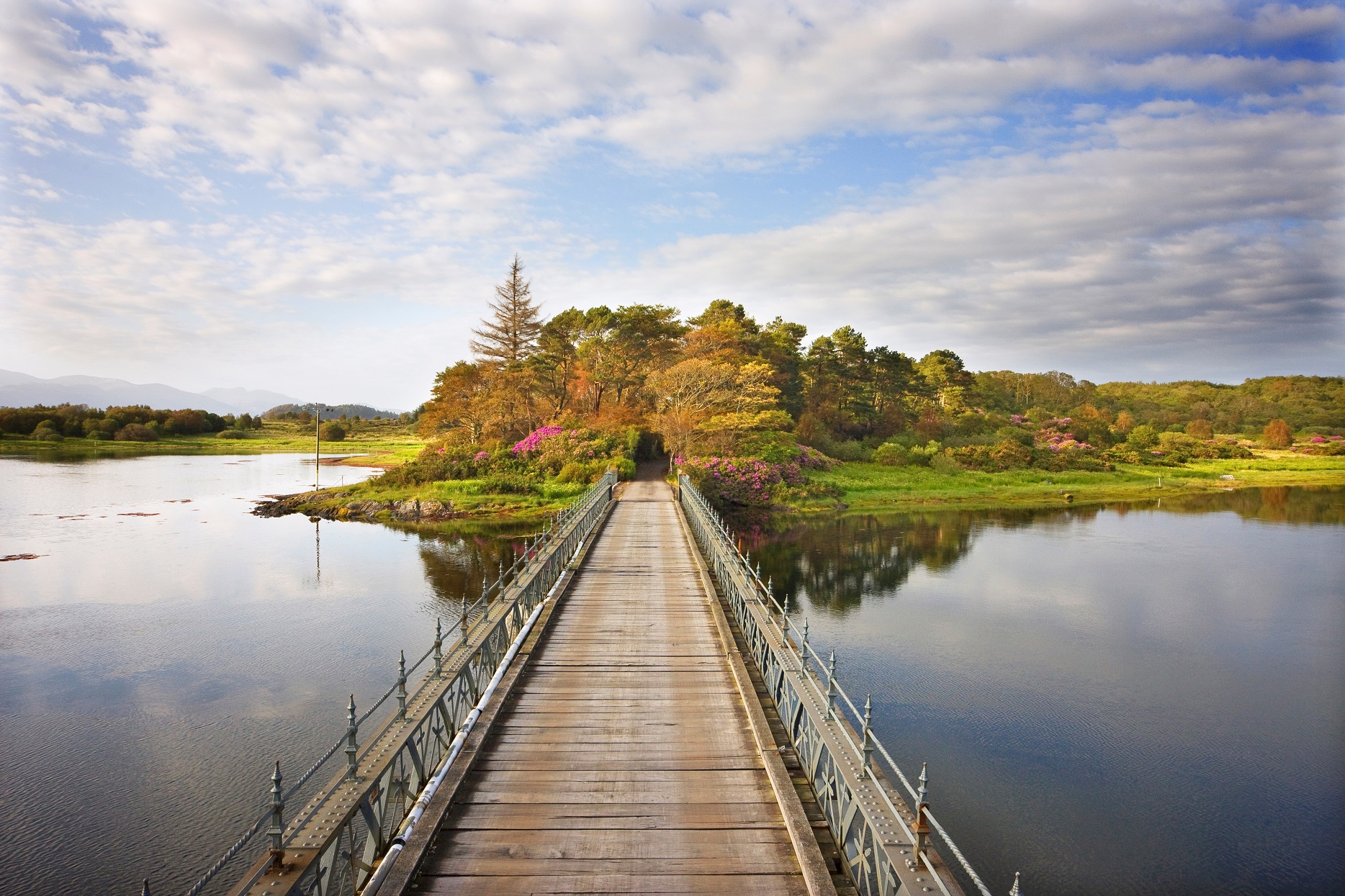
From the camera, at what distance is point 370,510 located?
41688mm

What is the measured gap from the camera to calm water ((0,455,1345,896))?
34.1ft

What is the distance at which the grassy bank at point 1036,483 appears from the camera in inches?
1863

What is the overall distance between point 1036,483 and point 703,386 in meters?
31.8

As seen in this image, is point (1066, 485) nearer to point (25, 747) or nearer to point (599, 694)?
point (599, 694)

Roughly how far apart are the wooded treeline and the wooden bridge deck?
31.3m

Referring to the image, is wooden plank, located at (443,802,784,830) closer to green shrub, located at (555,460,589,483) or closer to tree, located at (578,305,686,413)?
green shrub, located at (555,460,589,483)

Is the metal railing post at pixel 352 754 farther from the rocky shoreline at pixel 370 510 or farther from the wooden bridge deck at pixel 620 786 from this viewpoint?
the rocky shoreline at pixel 370 510

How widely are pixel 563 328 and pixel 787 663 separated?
5167 cm

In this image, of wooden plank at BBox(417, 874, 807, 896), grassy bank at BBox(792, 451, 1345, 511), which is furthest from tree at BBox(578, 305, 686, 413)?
wooden plank at BBox(417, 874, 807, 896)

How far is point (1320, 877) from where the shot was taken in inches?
390

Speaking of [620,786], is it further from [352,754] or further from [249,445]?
[249,445]

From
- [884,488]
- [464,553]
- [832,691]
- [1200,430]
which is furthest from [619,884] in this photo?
[1200,430]

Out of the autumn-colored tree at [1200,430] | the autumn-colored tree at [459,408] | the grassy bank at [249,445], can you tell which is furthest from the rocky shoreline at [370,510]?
the autumn-colored tree at [1200,430]

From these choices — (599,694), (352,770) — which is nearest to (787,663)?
(599,694)
